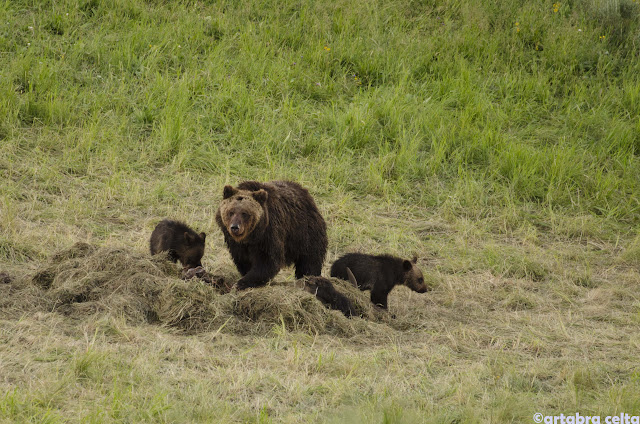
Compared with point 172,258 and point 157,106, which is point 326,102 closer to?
point 157,106

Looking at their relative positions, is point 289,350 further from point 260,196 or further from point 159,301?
point 260,196

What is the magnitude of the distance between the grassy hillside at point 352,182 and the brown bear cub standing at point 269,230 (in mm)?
600

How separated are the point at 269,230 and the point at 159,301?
1.32 m

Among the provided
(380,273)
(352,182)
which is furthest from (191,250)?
(352,182)

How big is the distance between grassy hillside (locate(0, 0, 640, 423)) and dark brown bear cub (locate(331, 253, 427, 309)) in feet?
0.84

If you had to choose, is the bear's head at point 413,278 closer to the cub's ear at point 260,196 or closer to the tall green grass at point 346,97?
the cub's ear at point 260,196

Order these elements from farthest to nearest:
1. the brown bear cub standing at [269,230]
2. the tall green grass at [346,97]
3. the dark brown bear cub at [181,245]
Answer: the tall green grass at [346,97] < the dark brown bear cub at [181,245] < the brown bear cub standing at [269,230]

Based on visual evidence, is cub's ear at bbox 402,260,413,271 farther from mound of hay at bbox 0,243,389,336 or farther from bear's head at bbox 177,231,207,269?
bear's head at bbox 177,231,207,269

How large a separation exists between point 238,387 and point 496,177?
24.7ft

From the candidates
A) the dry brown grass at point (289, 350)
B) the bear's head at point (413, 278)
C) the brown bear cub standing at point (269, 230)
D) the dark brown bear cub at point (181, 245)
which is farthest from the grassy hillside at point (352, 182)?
the brown bear cub standing at point (269, 230)

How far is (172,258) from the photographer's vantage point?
859cm

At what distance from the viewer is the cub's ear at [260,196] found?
7.71m

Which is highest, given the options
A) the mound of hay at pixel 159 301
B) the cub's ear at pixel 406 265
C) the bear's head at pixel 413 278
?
the mound of hay at pixel 159 301

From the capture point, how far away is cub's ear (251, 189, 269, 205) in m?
7.71
